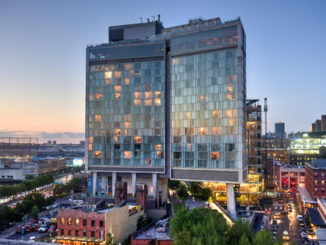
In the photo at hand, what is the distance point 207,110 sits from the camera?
334ft

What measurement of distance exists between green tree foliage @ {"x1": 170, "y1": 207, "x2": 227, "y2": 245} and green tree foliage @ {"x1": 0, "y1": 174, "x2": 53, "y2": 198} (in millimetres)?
95949

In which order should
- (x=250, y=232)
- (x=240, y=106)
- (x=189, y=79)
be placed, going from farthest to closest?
(x=189, y=79), (x=240, y=106), (x=250, y=232)

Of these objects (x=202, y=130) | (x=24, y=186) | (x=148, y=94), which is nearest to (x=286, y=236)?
(x=202, y=130)

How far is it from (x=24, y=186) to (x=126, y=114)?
67.5 metres

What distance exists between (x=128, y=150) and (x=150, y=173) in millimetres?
10618

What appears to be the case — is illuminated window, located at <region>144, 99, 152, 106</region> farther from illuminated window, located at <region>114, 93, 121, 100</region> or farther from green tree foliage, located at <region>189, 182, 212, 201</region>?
green tree foliage, located at <region>189, 182, 212, 201</region>

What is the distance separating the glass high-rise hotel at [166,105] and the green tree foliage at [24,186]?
42411mm

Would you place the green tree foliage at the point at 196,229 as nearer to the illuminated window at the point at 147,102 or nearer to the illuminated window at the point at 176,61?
the illuminated window at the point at 147,102

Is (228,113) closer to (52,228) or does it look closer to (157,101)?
(157,101)

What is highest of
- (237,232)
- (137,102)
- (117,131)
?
(137,102)

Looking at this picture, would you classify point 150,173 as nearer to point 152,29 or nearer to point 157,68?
point 157,68

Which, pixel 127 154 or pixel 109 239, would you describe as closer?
pixel 109 239

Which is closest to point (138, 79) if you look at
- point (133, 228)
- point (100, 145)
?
point (100, 145)

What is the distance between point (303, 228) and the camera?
9812 cm
